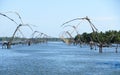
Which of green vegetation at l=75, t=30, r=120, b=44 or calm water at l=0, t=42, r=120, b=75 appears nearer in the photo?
calm water at l=0, t=42, r=120, b=75

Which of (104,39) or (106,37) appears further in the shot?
(106,37)

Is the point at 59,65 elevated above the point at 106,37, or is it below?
below

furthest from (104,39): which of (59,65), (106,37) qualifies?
(59,65)

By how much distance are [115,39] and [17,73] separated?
110 m

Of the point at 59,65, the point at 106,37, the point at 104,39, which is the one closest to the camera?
the point at 59,65

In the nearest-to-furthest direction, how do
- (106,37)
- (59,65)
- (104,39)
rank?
1. (59,65)
2. (104,39)
3. (106,37)

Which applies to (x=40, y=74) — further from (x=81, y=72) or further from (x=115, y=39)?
(x=115, y=39)

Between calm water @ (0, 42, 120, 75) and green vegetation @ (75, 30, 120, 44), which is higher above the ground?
green vegetation @ (75, 30, 120, 44)

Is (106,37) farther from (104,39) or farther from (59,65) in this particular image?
(59,65)

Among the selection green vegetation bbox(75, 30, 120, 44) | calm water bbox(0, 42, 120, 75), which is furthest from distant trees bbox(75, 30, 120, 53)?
calm water bbox(0, 42, 120, 75)

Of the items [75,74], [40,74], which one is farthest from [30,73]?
[75,74]

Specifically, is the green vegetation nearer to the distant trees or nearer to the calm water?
the distant trees

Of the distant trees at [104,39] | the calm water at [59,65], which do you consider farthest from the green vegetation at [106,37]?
the calm water at [59,65]

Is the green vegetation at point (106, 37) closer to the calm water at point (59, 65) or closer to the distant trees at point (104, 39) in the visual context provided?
the distant trees at point (104, 39)
